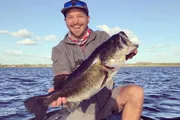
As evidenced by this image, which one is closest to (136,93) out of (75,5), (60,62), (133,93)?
(133,93)

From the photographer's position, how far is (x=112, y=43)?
4.68 m

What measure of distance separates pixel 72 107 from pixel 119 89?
5.31ft

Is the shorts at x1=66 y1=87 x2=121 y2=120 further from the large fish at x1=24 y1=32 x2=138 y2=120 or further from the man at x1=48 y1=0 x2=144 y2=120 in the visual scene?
the large fish at x1=24 y1=32 x2=138 y2=120

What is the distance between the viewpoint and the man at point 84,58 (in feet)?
19.8

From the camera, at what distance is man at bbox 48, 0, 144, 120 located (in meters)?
6.04

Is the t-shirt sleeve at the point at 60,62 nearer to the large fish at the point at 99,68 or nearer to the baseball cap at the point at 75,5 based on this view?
the baseball cap at the point at 75,5

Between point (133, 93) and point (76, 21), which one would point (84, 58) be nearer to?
point (76, 21)

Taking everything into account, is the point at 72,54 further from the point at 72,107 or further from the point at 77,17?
the point at 72,107

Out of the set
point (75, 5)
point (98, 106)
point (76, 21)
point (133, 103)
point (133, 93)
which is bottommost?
point (98, 106)

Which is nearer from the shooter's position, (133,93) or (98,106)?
(133,93)

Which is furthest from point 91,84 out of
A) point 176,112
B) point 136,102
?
point 176,112

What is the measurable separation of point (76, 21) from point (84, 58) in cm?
92

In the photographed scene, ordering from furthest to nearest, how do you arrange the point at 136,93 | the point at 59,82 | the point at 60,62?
the point at 60,62 → the point at 136,93 → the point at 59,82

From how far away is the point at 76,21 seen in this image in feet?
20.5
